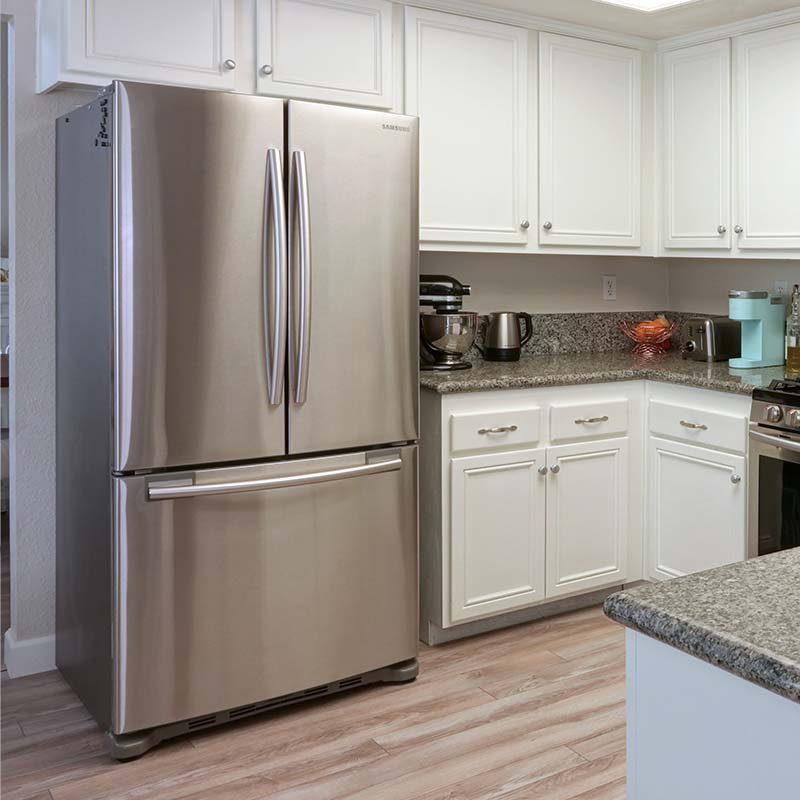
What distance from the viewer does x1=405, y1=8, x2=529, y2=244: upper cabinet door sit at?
10.6ft

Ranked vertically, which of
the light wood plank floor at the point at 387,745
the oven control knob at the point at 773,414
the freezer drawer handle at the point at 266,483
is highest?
the oven control knob at the point at 773,414

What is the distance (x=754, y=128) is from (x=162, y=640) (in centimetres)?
273

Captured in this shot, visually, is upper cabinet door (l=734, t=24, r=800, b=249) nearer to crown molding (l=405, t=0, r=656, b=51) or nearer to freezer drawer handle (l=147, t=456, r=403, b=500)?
crown molding (l=405, t=0, r=656, b=51)

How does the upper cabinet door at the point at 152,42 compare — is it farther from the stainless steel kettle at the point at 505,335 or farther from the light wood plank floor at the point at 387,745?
the light wood plank floor at the point at 387,745

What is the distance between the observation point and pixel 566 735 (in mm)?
2594

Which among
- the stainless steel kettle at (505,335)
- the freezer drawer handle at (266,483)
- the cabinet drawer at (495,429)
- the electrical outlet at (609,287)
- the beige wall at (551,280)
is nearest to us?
the freezer drawer handle at (266,483)

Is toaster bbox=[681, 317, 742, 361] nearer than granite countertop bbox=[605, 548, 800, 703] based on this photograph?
No

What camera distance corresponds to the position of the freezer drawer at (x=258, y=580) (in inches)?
96.8

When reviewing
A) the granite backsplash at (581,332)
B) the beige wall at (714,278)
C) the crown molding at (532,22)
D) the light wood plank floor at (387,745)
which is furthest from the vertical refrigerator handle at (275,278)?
the beige wall at (714,278)

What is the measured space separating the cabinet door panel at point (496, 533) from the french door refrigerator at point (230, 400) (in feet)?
1.03

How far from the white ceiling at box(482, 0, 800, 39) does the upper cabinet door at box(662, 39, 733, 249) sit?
13cm

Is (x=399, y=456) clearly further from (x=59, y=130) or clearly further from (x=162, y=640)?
(x=59, y=130)

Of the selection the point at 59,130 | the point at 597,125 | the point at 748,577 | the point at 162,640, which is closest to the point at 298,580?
the point at 162,640

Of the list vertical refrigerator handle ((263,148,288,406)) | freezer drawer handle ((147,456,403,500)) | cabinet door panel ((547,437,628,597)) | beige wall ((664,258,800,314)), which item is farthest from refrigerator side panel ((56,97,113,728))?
beige wall ((664,258,800,314))
